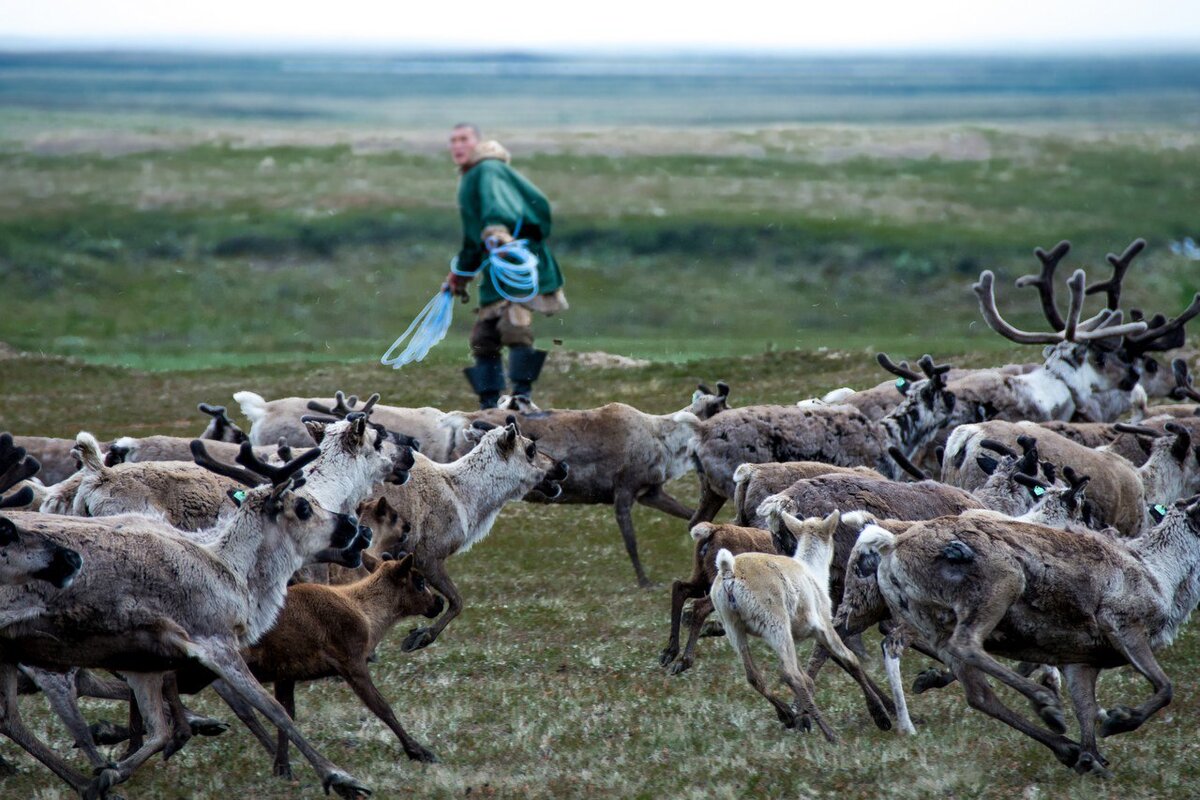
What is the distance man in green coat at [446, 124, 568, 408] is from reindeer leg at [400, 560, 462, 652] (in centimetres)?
608

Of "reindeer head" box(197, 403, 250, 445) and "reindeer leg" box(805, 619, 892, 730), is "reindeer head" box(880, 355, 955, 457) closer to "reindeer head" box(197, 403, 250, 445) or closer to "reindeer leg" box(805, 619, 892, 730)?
"reindeer leg" box(805, 619, 892, 730)

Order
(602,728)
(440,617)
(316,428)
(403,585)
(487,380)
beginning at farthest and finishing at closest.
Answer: (487,380) < (440,617) < (316,428) < (403,585) < (602,728)

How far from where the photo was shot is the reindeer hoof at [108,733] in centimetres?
899

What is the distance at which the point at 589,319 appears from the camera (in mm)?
41281

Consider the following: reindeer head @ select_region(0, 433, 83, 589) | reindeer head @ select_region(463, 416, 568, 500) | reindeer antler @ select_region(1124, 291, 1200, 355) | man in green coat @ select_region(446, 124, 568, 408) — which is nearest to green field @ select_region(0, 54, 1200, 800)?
reindeer head @ select_region(463, 416, 568, 500)

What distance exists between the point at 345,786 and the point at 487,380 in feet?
33.7

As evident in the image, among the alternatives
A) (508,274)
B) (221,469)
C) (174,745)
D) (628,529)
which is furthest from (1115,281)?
(174,745)

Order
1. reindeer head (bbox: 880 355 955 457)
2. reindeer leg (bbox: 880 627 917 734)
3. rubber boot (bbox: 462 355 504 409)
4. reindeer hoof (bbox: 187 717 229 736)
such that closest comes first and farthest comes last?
1. reindeer leg (bbox: 880 627 917 734)
2. reindeer hoof (bbox: 187 717 229 736)
3. reindeer head (bbox: 880 355 955 457)
4. rubber boot (bbox: 462 355 504 409)

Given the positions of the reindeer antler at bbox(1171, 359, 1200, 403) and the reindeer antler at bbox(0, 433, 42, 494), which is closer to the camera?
the reindeer antler at bbox(0, 433, 42, 494)

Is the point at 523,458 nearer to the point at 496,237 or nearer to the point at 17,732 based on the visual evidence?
the point at 17,732

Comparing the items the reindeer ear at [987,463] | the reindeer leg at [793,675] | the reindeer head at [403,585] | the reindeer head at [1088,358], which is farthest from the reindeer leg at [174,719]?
the reindeer head at [1088,358]

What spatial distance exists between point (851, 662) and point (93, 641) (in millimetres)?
4096

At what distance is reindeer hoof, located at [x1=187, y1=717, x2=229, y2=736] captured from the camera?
29.8 ft

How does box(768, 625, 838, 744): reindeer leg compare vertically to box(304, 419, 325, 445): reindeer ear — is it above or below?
below
